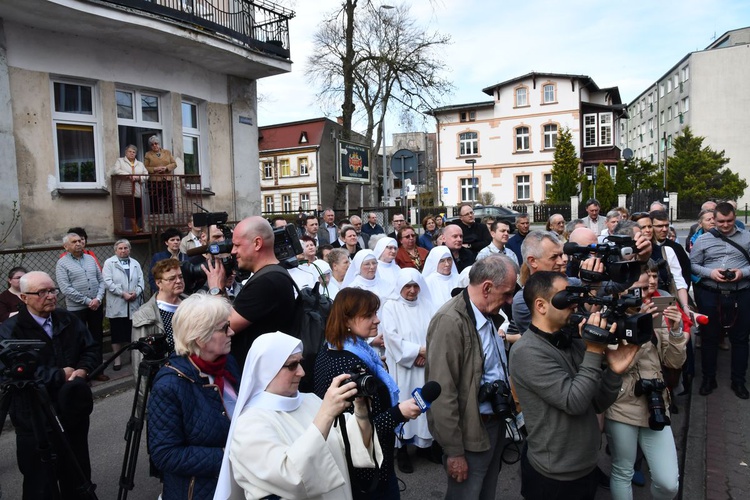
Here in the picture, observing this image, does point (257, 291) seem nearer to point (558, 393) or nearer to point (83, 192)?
point (558, 393)

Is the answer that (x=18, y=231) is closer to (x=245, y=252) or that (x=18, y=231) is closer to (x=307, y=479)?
(x=245, y=252)

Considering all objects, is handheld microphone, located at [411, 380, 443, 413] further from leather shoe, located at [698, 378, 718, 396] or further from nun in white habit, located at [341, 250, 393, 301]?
leather shoe, located at [698, 378, 718, 396]

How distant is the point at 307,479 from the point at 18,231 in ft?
31.7

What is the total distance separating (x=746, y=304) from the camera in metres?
6.21

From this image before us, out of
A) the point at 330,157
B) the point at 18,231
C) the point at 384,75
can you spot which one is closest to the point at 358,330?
the point at 18,231

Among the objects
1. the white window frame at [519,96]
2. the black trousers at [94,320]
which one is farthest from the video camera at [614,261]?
the white window frame at [519,96]

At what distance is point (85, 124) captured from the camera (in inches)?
424

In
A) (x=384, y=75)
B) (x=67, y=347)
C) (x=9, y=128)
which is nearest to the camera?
(x=67, y=347)

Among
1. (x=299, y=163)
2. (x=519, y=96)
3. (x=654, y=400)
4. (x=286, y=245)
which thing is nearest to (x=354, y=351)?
(x=286, y=245)

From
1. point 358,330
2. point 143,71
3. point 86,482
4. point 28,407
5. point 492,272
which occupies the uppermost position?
point 143,71

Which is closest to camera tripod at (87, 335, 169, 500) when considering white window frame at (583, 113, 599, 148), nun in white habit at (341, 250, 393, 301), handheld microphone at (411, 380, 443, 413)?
handheld microphone at (411, 380, 443, 413)

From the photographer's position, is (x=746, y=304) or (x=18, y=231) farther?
(x=18, y=231)

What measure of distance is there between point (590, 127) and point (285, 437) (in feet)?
179

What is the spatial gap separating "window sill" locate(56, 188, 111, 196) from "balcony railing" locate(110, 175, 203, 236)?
Answer: 20 cm
